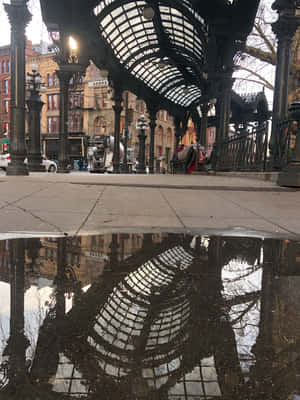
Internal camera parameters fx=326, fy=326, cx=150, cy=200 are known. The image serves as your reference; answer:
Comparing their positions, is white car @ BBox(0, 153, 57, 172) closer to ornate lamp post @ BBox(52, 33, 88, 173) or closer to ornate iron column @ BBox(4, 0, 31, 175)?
ornate lamp post @ BBox(52, 33, 88, 173)

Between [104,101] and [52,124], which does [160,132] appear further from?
[52,124]

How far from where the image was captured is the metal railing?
33.3 ft

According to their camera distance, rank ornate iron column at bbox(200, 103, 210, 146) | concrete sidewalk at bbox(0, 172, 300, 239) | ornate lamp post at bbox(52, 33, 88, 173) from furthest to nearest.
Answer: ornate iron column at bbox(200, 103, 210, 146) < ornate lamp post at bbox(52, 33, 88, 173) < concrete sidewalk at bbox(0, 172, 300, 239)

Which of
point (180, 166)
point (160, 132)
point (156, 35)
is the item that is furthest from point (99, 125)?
point (180, 166)

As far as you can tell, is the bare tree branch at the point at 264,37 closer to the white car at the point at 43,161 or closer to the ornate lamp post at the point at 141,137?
the ornate lamp post at the point at 141,137

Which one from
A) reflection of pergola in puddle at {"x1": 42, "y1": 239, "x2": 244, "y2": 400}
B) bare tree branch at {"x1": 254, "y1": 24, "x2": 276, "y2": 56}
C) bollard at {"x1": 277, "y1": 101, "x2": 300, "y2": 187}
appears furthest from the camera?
bare tree branch at {"x1": 254, "y1": 24, "x2": 276, "y2": 56}

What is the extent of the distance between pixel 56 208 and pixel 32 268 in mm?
2067

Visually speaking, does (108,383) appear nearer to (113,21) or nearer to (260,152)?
(260,152)

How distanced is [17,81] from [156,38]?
1154 cm

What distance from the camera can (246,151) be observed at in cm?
1200

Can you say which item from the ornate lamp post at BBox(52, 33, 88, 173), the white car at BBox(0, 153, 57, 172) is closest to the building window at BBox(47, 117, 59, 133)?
the white car at BBox(0, 153, 57, 172)

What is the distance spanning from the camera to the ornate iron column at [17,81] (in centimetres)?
1006

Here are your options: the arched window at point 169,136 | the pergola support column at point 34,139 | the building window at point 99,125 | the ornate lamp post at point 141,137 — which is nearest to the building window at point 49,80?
the building window at point 99,125

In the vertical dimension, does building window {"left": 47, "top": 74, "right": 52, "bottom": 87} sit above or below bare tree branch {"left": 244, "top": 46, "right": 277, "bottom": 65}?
above
